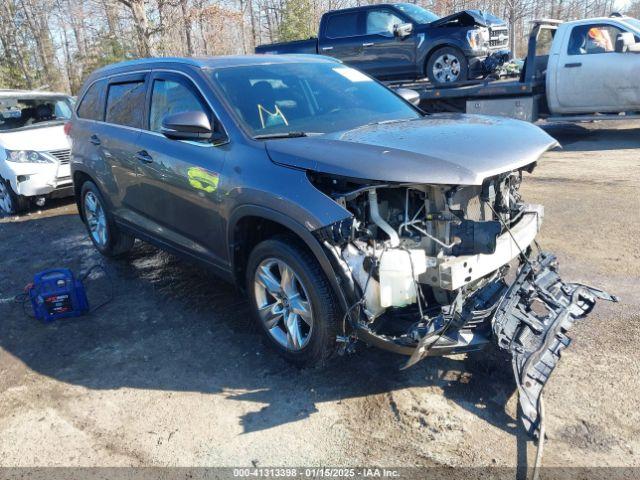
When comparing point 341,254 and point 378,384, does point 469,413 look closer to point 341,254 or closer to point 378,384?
point 378,384

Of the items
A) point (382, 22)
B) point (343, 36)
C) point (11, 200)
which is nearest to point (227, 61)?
point (11, 200)

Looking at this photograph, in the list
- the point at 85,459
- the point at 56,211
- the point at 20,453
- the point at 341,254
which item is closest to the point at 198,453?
the point at 85,459

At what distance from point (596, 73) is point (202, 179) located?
8.96 m

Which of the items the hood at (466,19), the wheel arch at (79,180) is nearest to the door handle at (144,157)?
the wheel arch at (79,180)

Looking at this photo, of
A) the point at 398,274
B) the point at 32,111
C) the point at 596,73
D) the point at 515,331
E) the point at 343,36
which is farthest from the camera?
the point at 343,36

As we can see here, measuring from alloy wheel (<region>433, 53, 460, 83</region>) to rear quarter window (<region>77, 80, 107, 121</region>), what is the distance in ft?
27.4

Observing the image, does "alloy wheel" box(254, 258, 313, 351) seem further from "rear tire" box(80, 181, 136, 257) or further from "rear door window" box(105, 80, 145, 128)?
"rear tire" box(80, 181, 136, 257)

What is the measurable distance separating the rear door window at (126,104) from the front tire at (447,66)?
→ 8186mm

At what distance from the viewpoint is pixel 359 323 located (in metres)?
3.05

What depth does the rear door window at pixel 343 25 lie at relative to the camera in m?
13.2

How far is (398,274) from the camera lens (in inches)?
114

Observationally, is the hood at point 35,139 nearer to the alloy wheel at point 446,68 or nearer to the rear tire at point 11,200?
the rear tire at point 11,200

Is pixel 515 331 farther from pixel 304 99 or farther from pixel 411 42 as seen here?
pixel 411 42

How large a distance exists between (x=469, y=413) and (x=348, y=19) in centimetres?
1192
